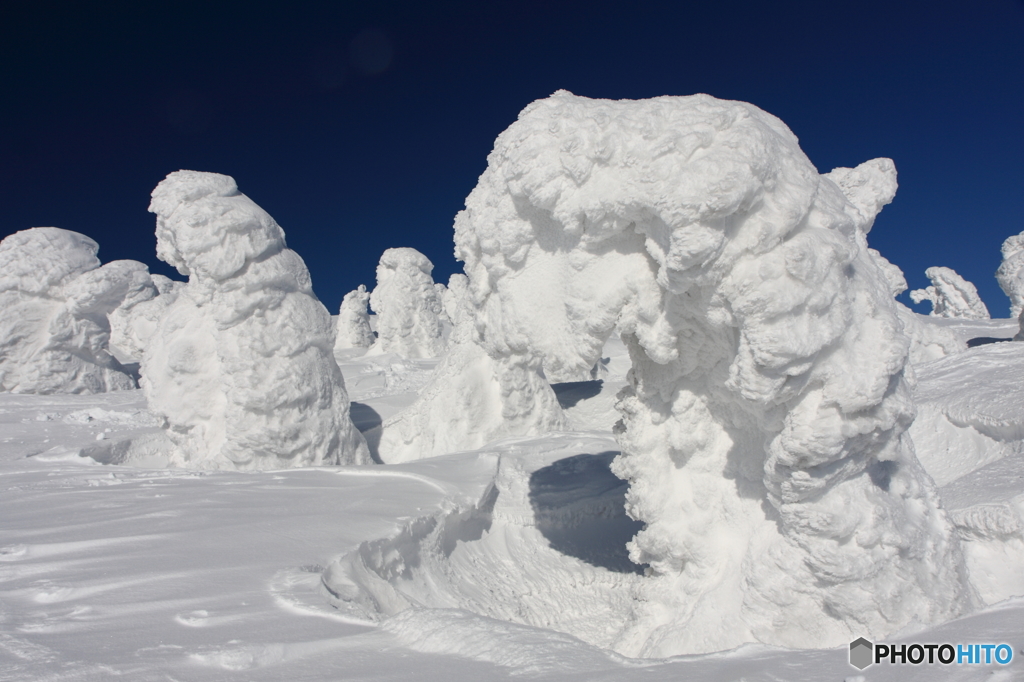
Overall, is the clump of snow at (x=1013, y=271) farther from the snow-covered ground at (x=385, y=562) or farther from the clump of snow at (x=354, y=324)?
the clump of snow at (x=354, y=324)

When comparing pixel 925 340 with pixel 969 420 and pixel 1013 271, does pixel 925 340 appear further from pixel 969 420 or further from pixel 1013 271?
pixel 1013 271

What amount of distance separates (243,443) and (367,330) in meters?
21.2


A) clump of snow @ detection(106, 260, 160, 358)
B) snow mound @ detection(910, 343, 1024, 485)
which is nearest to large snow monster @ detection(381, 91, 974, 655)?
snow mound @ detection(910, 343, 1024, 485)

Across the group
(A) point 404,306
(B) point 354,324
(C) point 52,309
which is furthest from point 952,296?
(C) point 52,309

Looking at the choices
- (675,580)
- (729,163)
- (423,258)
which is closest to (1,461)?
(675,580)

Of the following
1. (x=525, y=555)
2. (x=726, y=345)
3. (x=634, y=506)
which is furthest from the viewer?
(x=525, y=555)

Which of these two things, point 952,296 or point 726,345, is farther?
point 952,296

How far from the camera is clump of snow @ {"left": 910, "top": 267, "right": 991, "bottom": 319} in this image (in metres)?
24.9

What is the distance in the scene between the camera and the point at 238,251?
242 inches

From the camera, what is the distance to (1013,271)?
56.9ft

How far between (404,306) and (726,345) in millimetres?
17222

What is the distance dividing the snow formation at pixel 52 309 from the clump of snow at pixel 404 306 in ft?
28.2

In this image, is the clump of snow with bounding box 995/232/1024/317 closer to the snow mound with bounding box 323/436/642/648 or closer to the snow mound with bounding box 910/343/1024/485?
the snow mound with bounding box 910/343/1024/485

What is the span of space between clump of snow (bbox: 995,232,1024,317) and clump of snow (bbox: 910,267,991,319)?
7.04 meters
